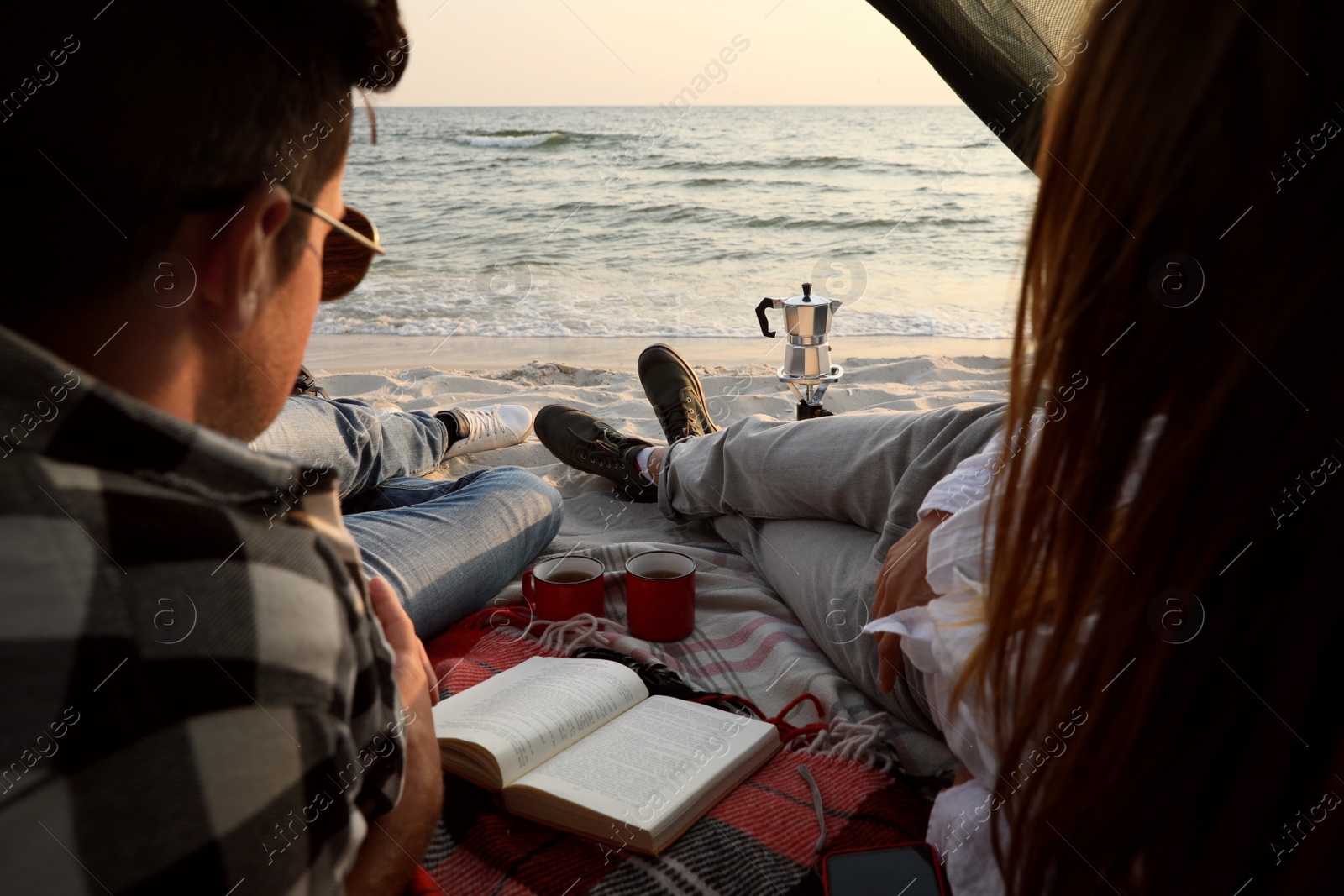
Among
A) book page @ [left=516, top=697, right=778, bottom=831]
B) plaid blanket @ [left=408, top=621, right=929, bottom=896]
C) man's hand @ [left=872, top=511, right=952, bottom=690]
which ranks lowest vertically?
plaid blanket @ [left=408, top=621, right=929, bottom=896]

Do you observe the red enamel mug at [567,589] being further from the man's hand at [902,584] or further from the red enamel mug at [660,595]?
the man's hand at [902,584]

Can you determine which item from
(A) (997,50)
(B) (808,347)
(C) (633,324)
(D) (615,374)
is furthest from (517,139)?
(A) (997,50)

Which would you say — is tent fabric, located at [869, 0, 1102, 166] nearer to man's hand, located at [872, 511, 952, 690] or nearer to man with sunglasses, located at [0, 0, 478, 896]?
man's hand, located at [872, 511, 952, 690]

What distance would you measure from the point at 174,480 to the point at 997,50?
5.99 feet

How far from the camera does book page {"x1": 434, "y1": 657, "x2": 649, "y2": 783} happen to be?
1.12 metres

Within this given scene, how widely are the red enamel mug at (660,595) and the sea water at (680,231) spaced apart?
0.92 m

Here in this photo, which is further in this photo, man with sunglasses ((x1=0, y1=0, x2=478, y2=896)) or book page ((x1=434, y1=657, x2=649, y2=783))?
book page ((x1=434, y1=657, x2=649, y2=783))

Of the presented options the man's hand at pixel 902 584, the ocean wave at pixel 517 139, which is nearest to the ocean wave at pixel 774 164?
the ocean wave at pixel 517 139

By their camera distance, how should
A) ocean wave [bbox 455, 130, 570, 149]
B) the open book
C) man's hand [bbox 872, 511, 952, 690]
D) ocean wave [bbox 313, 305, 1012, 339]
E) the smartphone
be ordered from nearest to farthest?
the smartphone < the open book < man's hand [bbox 872, 511, 952, 690] < ocean wave [bbox 313, 305, 1012, 339] < ocean wave [bbox 455, 130, 570, 149]

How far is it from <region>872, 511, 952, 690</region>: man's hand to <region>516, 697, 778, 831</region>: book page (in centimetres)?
21

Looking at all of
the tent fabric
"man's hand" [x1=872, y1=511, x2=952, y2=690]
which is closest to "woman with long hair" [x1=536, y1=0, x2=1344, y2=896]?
"man's hand" [x1=872, y1=511, x2=952, y2=690]

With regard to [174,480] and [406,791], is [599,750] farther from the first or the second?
[174,480]

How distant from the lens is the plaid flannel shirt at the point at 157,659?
1.48ft

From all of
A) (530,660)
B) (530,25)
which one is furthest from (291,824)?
(530,25)
